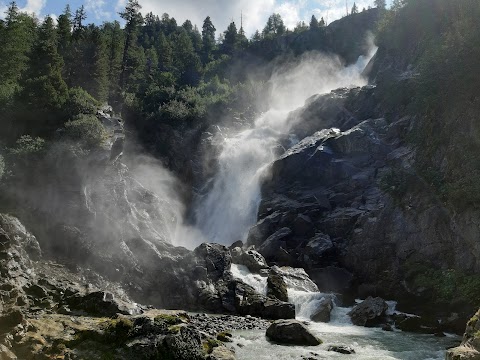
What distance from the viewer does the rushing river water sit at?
72.4 ft

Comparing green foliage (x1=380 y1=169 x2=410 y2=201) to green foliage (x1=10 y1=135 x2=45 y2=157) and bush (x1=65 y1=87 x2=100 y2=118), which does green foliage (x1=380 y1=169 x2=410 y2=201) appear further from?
green foliage (x1=10 y1=135 x2=45 y2=157)

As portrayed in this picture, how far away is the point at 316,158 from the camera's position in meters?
52.1

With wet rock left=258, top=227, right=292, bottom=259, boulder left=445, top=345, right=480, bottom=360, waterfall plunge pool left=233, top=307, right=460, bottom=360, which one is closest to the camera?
boulder left=445, top=345, right=480, bottom=360

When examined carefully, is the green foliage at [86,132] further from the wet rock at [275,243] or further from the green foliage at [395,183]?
the green foliage at [395,183]

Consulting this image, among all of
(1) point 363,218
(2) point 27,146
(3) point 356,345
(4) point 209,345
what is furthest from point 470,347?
(2) point 27,146

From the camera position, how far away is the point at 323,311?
32094 millimetres

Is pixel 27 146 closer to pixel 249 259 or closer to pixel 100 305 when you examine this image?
pixel 100 305

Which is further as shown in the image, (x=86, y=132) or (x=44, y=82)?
(x=44, y=82)

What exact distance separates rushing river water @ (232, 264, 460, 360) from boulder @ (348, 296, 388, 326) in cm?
65

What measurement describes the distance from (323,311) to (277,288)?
4543 millimetres

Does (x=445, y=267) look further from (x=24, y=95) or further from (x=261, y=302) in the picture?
(x=24, y=95)

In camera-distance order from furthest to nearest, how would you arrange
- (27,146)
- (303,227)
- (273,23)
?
(273,23), (303,227), (27,146)

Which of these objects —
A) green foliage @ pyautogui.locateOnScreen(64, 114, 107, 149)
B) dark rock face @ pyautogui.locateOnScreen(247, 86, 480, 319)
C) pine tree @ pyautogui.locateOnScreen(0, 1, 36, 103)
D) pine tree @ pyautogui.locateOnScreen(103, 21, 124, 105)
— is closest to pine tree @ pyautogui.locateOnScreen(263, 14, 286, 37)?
pine tree @ pyautogui.locateOnScreen(103, 21, 124, 105)

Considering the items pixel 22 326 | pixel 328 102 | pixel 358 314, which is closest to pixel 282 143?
pixel 328 102
